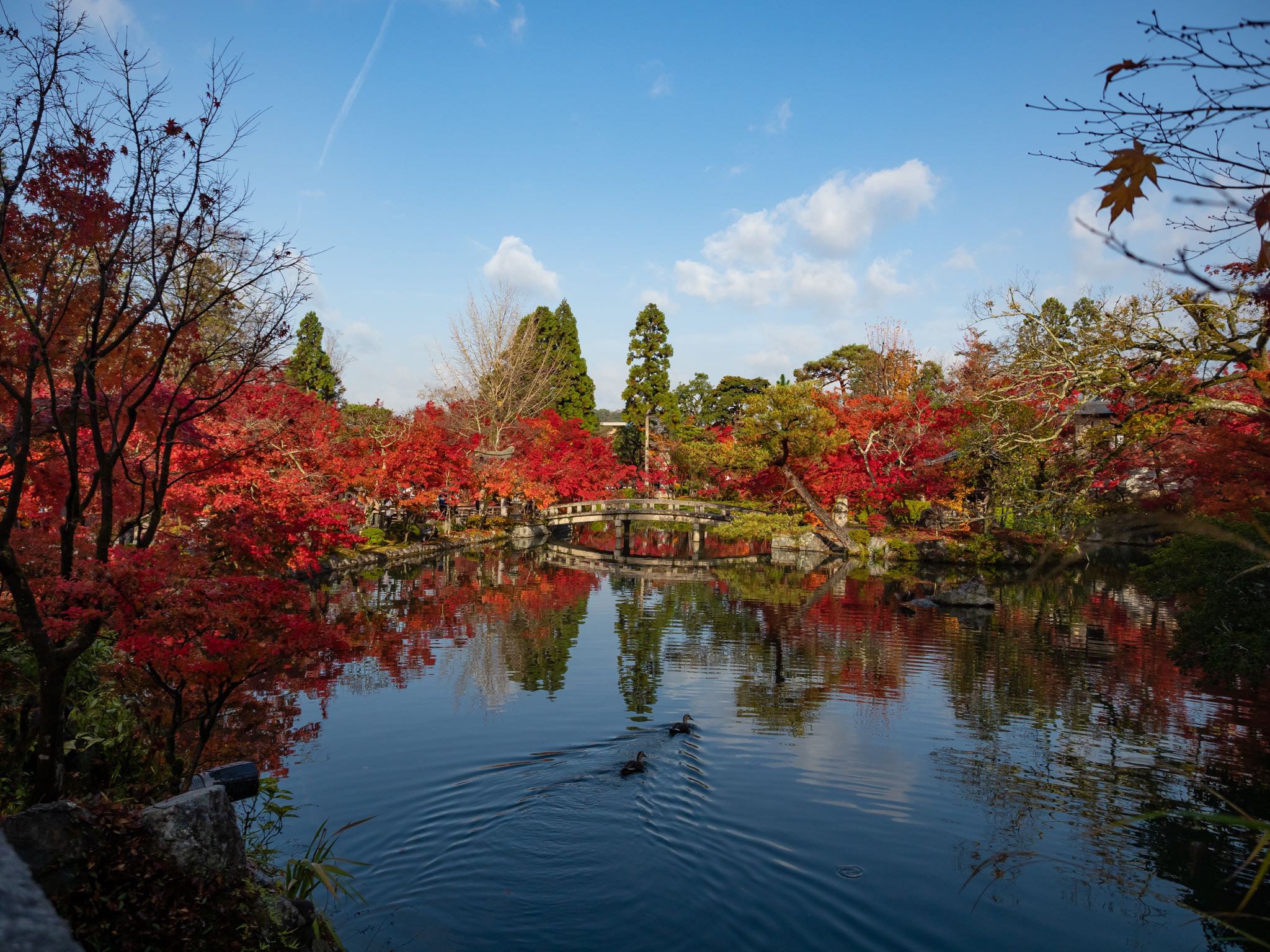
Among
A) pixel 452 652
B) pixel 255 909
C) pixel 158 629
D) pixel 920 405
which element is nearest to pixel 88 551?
pixel 158 629

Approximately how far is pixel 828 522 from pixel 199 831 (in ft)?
82.5

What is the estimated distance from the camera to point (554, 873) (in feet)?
20.2

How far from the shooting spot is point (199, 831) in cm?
417

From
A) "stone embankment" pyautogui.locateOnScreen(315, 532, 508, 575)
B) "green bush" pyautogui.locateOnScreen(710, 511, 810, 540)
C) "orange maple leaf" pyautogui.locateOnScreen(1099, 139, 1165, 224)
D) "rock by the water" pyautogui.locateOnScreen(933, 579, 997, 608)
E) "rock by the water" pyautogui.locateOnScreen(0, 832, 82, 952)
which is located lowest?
"rock by the water" pyautogui.locateOnScreen(933, 579, 997, 608)

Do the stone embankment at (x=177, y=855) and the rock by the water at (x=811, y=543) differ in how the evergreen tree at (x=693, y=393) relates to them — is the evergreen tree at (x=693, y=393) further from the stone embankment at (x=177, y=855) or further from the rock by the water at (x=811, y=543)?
the stone embankment at (x=177, y=855)

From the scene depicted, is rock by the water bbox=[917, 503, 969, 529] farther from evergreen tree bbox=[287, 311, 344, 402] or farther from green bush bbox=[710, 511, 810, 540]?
evergreen tree bbox=[287, 311, 344, 402]

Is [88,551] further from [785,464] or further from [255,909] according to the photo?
[785,464]

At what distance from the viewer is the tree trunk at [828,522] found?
27.0m

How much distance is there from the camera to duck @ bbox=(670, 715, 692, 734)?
9.47 metres

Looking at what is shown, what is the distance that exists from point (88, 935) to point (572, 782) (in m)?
4.89

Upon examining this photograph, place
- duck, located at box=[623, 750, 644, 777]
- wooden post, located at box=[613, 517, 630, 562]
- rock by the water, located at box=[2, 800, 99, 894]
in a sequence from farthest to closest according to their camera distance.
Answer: wooden post, located at box=[613, 517, 630, 562] < duck, located at box=[623, 750, 644, 777] < rock by the water, located at box=[2, 800, 99, 894]

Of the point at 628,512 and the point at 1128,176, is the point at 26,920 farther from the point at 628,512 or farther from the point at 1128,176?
the point at 628,512

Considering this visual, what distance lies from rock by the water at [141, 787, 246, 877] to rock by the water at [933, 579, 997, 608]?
1690 centimetres

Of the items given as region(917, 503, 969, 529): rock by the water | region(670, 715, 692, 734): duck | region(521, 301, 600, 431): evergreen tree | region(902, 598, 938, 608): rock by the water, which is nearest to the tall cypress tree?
region(521, 301, 600, 431): evergreen tree
